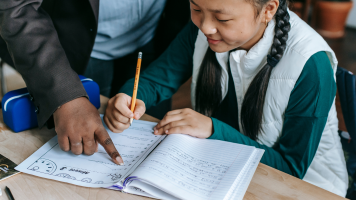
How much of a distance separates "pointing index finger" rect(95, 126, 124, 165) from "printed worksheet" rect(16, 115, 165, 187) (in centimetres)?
1

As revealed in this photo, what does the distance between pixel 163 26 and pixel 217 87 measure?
1.73ft

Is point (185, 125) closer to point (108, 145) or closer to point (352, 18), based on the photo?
point (108, 145)

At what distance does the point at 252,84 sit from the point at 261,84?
0.11 ft

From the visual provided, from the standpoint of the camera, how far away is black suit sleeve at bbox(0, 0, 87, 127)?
76 centimetres

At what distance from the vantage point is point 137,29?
135 cm

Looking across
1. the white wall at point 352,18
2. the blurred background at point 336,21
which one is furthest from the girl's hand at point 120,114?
the white wall at point 352,18

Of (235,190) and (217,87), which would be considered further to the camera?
(217,87)

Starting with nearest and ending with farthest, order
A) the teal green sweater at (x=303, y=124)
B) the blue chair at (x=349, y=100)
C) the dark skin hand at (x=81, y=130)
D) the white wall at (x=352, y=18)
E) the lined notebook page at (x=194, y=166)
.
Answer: the lined notebook page at (x=194, y=166), the dark skin hand at (x=81, y=130), the teal green sweater at (x=303, y=124), the blue chair at (x=349, y=100), the white wall at (x=352, y=18)

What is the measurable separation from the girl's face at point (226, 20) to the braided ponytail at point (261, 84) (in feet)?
0.24

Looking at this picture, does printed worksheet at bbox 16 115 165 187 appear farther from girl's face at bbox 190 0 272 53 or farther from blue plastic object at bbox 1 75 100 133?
girl's face at bbox 190 0 272 53

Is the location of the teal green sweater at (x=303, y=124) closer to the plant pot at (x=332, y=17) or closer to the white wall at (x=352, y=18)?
the plant pot at (x=332, y=17)

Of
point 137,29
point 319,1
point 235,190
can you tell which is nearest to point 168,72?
point 137,29

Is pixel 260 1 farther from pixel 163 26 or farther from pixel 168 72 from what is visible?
pixel 163 26

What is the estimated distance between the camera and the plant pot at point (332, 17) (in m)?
3.90
